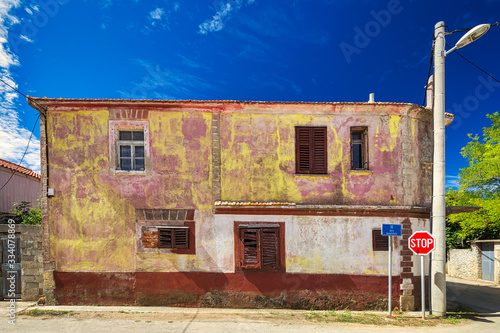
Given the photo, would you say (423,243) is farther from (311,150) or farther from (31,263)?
(31,263)

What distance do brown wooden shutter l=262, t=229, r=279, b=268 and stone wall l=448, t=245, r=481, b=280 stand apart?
1441 centimetres

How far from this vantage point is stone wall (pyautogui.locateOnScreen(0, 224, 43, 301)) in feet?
29.1

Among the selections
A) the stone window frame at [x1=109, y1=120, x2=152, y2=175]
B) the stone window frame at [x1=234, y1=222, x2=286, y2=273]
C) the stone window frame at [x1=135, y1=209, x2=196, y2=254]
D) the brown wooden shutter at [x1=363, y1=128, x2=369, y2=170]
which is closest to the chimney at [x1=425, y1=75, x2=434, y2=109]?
the brown wooden shutter at [x1=363, y1=128, x2=369, y2=170]

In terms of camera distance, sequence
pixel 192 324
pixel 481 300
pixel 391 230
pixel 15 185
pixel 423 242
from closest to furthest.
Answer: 1. pixel 192 324
2. pixel 423 242
3. pixel 391 230
4. pixel 481 300
5. pixel 15 185

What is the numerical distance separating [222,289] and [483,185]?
15710 millimetres

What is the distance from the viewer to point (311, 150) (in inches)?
364

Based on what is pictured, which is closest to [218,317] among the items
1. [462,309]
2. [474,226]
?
[462,309]

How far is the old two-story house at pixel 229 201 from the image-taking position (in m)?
8.72

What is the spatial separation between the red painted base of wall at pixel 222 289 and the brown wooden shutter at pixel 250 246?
468 millimetres

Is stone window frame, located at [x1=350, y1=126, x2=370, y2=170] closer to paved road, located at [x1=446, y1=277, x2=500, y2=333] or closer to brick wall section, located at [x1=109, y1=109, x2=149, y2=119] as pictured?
paved road, located at [x1=446, y1=277, x2=500, y2=333]

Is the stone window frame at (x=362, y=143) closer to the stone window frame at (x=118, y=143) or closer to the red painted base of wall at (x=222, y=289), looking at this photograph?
the red painted base of wall at (x=222, y=289)

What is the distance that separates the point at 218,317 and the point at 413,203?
24.2 ft

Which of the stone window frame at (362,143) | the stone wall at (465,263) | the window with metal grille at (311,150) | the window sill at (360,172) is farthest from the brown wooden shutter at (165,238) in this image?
the stone wall at (465,263)

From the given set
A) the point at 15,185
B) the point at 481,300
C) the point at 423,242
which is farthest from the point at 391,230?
the point at 15,185
